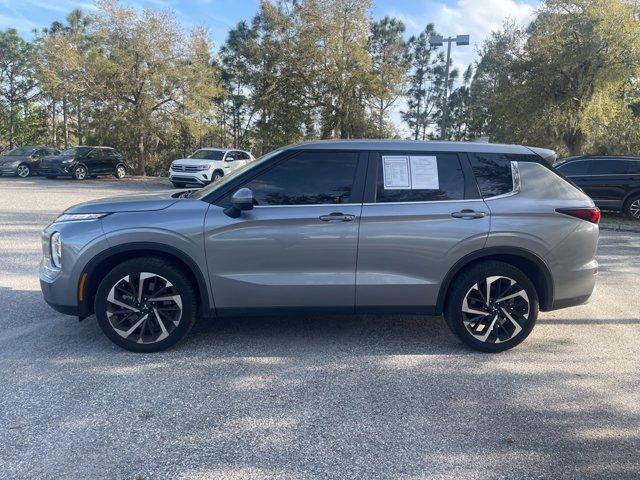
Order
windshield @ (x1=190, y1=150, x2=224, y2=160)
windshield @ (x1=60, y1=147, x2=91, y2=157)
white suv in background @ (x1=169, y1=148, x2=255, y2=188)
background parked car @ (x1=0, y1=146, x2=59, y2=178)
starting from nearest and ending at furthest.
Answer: white suv in background @ (x1=169, y1=148, x2=255, y2=188)
windshield @ (x1=190, y1=150, x2=224, y2=160)
windshield @ (x1=60, y1=147, x2=91, y2=157)
background parked car @ (x1=0, y1=146, x2=59, y2=178)

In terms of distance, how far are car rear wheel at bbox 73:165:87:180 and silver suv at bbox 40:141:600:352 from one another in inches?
865

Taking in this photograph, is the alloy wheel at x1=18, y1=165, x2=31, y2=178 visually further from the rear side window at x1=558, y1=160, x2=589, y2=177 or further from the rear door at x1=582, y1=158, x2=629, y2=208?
the rear door at x1=582, y1=158, x2=629, y2=208

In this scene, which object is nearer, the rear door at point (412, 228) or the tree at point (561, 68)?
the rear door at point (412, 228)

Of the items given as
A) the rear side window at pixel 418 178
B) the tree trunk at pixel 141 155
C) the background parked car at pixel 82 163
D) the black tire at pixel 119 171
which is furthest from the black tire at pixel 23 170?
the rear side window at pixel 418 178

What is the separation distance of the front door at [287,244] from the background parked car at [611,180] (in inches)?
415

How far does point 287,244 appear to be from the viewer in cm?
399

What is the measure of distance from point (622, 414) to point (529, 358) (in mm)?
937

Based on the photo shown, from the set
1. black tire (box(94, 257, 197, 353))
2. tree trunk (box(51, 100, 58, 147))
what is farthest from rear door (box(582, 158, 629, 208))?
tree trunk (box(51, 100, 58, 147))

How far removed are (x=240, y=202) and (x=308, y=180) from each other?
0.64 meters

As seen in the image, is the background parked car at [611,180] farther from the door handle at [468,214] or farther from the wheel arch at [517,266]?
the door handle at [468,214]

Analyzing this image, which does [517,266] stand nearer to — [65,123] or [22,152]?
[22,152]

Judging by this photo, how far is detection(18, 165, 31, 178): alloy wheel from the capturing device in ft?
82.9

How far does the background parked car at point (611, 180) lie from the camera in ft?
41.3

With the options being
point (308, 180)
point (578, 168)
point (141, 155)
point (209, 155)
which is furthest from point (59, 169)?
point (308, 180)
